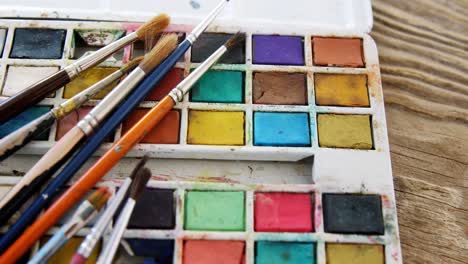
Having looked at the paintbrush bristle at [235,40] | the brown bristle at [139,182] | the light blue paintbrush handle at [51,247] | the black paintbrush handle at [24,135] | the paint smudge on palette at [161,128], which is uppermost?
the paintbrush bristle at [235,40]

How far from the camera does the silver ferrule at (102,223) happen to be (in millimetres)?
674

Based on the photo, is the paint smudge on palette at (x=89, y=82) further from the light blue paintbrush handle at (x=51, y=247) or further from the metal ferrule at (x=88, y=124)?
the light blue paintbrush handle at (x=51, y=247)

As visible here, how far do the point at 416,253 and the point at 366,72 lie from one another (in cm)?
30

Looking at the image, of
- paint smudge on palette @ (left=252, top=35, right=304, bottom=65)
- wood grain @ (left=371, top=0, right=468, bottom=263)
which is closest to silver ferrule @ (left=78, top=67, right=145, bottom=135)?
paint smudge on palette @ (left=252, top=35, right=304, bottom=65)

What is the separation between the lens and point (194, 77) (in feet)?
2.75

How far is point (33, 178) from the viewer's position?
0.72 metres

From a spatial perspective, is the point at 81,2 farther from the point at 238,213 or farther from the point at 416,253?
the point at 416,253

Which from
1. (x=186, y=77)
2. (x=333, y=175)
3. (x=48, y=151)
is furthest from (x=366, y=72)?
(x=48, y=151)

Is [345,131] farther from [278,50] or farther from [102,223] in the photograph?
[102,223]

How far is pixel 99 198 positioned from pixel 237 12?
0.44 meters

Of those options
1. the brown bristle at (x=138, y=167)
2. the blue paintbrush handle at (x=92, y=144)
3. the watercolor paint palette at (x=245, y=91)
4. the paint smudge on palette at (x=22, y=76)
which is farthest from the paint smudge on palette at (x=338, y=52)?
the paint smudge on palette at (x=22, y=76)

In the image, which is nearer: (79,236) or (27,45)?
(79,236)

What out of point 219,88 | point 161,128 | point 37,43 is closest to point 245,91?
point 219,88

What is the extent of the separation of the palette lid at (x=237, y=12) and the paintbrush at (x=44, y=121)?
0.16 m
